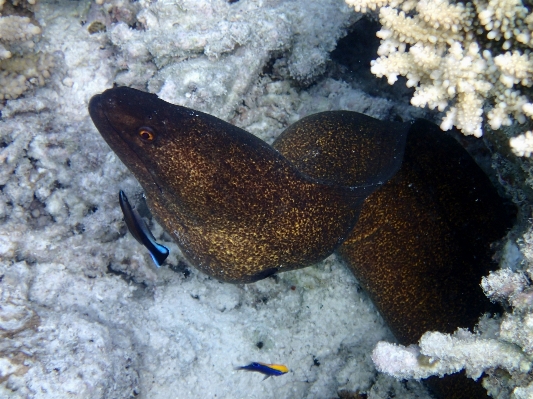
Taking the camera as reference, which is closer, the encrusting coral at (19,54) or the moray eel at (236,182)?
the moray eel at (236,182)

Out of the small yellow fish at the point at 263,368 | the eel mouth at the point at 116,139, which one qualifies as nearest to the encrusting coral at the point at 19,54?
the eel mouth at the point at 116,139

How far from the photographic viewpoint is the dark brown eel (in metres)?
2.51

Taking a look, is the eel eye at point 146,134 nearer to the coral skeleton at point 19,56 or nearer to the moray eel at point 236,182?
the moray eel at point 236,182

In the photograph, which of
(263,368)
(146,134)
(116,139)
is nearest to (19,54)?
(116,139)

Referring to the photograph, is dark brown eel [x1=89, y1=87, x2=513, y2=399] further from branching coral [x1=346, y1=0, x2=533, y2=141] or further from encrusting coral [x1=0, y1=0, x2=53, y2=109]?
encrusting coral [x1=0, y1=0, x2=53, y2=109]

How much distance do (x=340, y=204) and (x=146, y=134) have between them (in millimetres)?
1496

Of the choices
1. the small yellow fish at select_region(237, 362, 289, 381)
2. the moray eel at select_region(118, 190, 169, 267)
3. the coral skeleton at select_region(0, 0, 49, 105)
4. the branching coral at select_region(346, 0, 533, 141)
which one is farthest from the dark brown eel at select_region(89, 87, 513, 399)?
the coral skeleton at select_region(0, 0, 49, 105)

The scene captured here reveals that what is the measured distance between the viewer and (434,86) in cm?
225

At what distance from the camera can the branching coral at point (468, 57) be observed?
6.57ft

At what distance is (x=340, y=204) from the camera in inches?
111

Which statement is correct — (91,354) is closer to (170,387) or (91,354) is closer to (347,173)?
(170,387)

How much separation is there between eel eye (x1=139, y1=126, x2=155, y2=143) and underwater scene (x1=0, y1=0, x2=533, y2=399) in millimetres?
18

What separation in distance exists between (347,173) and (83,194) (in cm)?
241

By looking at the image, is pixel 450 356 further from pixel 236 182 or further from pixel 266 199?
pixel 236 182
